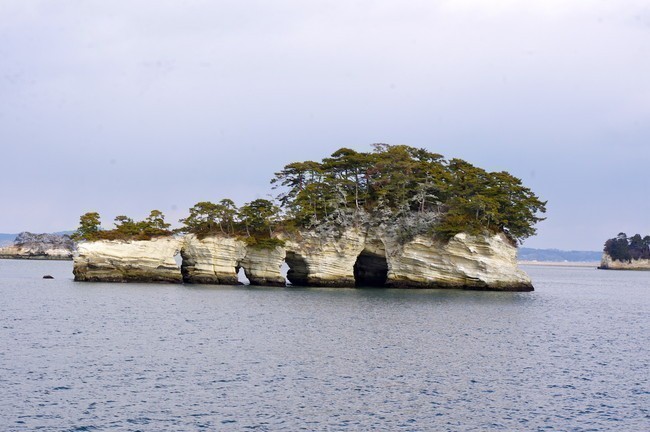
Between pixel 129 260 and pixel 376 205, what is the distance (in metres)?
30.1

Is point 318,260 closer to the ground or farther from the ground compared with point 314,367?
farther from the ground

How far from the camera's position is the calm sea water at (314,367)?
25.2 meters

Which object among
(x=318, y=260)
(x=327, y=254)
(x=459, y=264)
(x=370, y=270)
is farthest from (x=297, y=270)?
(x=459, y=264)

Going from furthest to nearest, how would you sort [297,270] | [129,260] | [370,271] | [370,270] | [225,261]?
1. [370,271]
2. [370,270]
3. [297,270]
4. [225,261]
5. [129,260]

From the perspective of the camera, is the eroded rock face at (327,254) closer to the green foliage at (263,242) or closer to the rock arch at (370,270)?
the green foliage at (263,242)

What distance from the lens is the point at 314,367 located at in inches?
1319

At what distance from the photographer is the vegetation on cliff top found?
7862cm

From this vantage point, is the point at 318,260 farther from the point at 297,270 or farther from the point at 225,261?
the point at 225,261

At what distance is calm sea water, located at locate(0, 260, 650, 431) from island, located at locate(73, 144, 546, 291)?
1830 centimetres

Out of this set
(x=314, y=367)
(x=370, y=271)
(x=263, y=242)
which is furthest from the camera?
(x=370, y=271)

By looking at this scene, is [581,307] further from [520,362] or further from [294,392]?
[294,392]

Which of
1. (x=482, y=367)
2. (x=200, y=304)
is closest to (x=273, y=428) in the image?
(x=482, y=367)

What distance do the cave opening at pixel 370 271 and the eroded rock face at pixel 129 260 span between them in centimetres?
2483

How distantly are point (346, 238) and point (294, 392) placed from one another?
52539 millimetres
